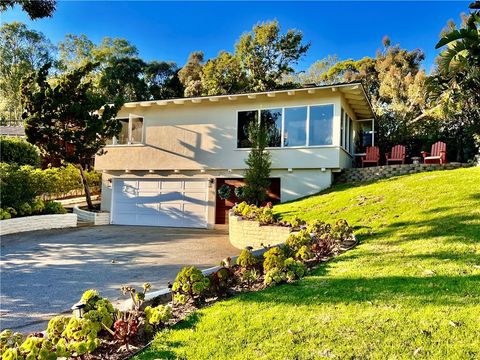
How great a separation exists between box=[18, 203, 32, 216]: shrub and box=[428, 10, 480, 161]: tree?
1348 cm

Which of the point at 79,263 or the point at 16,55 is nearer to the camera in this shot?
the point at 79,263

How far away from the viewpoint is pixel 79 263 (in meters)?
7.64

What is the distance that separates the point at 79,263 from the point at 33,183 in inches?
277

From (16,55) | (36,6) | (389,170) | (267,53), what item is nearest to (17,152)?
(36,6)

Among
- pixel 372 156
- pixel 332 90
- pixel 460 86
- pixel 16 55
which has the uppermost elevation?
pixel 16 55

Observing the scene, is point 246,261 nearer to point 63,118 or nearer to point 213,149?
point 213,149

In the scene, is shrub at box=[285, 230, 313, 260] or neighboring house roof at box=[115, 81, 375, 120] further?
neighboring house roof at box=[115, 81, 375, 120]

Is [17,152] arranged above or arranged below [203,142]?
below

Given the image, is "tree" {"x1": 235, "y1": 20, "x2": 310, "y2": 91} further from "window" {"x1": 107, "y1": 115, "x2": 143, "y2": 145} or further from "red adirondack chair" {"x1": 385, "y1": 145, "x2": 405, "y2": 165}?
"red adirondack chair" {"x1": 385, "y1": 145, "x2": 405, "y2": 165}

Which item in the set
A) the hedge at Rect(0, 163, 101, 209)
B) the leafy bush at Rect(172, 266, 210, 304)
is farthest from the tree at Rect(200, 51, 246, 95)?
the leafy bush at Rect(172, 266, 210, 304)

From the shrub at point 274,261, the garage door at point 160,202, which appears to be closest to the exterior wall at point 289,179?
the garage door at point 160,202

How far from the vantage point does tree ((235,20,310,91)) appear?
26438 millimetres

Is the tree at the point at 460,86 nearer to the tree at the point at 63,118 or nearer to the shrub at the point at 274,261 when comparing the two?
the shrub at the point at 274,261

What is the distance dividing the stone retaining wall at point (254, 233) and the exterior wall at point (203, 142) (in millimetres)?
4219
